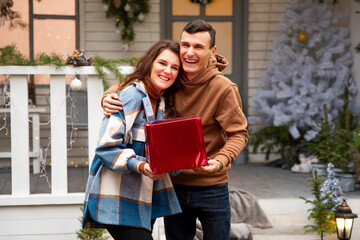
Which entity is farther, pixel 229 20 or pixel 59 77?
pixel 229 20

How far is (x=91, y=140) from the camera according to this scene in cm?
357

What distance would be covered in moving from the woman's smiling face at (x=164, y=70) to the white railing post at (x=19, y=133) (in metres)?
1.75

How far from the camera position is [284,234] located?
3.79m

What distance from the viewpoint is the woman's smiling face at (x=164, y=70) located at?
6.84ft

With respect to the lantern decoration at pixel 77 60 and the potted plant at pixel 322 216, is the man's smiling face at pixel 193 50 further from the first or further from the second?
the potted plant at pixel 322 216

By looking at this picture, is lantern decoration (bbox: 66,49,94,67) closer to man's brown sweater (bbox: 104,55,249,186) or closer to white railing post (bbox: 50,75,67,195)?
white railing post (bbox: 50,75,67,195)

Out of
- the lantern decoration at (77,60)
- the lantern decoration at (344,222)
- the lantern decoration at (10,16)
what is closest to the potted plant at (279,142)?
the lantern decoration at (344,222)

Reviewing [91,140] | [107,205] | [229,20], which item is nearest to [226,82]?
[107,205]

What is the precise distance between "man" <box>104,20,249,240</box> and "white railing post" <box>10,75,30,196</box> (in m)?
1.64

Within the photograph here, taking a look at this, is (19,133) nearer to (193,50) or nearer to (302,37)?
(193,50)

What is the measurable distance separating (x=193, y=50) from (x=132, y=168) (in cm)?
59

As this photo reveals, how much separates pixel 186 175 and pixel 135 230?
15.9 inches

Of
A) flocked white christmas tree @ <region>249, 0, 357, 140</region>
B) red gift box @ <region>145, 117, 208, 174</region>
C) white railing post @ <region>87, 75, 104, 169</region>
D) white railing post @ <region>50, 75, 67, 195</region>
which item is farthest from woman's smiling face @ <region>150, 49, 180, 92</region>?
flocked white christmas tree @ <region>249, 0, 357, 140</region>

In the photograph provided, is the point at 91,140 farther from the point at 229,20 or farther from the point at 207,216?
the point at 229,20
